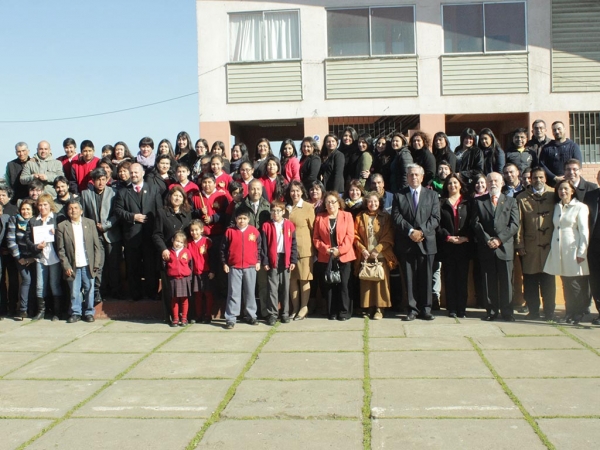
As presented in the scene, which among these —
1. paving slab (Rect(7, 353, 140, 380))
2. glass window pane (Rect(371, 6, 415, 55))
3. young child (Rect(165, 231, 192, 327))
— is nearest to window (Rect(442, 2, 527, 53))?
glass window pane (Rect(371, 6, 415, 55))

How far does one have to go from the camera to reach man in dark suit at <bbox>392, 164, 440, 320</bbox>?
8617mm

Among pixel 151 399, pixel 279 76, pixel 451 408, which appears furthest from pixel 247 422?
pixel 279 76

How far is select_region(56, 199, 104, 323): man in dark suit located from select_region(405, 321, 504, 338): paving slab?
4184mm

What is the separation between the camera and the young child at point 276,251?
28.8ft

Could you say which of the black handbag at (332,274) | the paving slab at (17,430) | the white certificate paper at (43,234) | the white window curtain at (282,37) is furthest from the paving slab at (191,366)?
the white window curtain at (282,37)

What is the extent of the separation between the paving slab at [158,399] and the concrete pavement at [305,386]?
0.02m

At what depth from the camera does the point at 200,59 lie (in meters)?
17.5

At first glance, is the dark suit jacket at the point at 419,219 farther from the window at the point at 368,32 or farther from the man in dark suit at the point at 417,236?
the window at the point at 368,32

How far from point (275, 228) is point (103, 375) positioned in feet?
10.2

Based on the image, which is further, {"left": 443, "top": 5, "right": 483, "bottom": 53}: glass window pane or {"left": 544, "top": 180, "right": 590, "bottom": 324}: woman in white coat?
{"left": 443, "top": 5, "right": 483, "bottom": 53}: glass window pane

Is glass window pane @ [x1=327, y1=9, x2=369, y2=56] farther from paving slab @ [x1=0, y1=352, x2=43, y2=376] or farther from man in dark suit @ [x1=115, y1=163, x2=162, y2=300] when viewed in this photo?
paving slab @ [x1=0, y1=352, x2=43, y2=376]

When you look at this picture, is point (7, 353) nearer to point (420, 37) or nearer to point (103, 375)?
point (103, 375)

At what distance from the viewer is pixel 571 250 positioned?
819cm

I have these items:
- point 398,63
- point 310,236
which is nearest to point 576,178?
point 310,236
